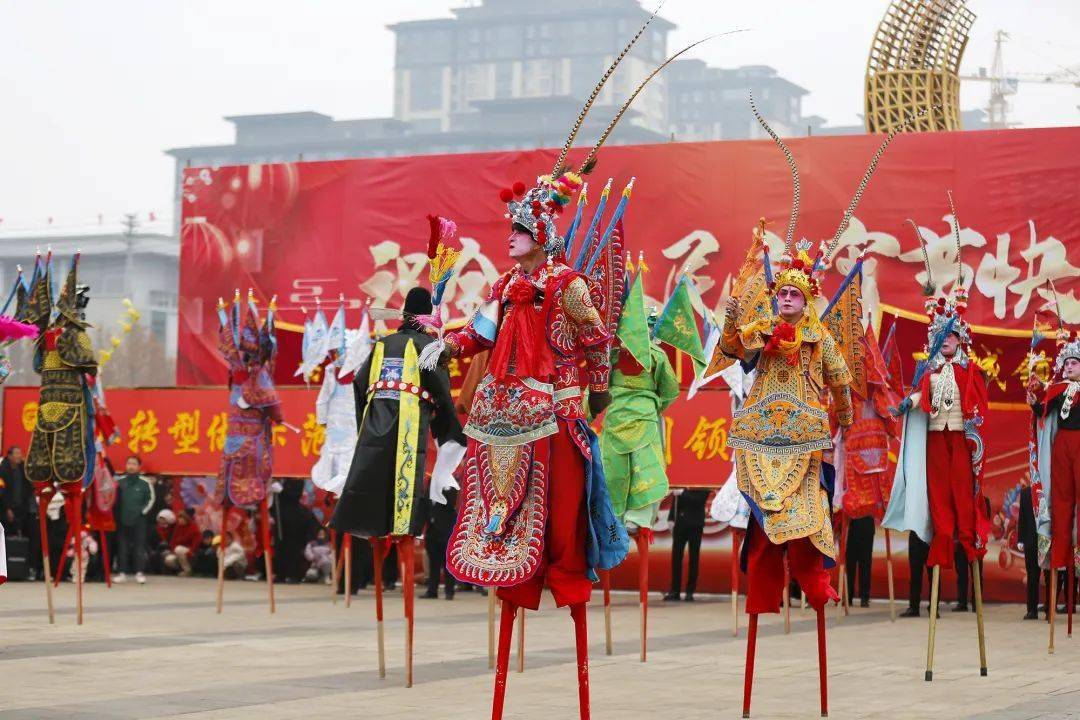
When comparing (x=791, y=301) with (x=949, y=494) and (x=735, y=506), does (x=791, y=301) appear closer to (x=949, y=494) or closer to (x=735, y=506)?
(x=949, y=494)

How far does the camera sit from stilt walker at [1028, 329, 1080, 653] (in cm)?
912

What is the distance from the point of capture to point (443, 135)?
91.0 metres

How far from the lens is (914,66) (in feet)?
45.7

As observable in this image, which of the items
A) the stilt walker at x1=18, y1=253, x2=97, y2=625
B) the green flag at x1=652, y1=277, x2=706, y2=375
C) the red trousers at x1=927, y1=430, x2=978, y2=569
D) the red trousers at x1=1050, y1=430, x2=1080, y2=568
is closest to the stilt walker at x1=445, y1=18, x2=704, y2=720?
the red trousers at x1=927, y1=430, x2=978, y2=569

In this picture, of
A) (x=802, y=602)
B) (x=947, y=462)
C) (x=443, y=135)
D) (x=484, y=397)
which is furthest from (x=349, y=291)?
(x=443, y=135)

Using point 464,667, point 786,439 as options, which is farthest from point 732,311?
point 464,667

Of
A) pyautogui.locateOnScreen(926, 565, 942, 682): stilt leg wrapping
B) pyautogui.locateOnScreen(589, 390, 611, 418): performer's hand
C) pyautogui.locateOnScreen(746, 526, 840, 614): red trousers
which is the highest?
pyautogui.locateOnScreen(589, 390, 611, 418): performer's hand

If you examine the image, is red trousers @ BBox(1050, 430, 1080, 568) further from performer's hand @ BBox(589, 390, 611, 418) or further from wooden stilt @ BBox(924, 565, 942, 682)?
performer's hand @ BBox(589, 390, 611, 418)

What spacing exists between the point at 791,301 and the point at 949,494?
1.85 m

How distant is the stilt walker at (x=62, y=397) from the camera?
1010 cm

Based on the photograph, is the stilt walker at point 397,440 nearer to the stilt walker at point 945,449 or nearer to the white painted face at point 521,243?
the white painted face at point 521,243

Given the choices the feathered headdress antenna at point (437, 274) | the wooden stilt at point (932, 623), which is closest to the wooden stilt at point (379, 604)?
the feathered headdress antenna at point (437, 274)

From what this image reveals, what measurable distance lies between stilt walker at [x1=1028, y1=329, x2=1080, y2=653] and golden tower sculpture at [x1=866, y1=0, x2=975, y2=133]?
5057mm

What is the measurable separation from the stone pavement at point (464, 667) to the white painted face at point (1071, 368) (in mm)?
1595
